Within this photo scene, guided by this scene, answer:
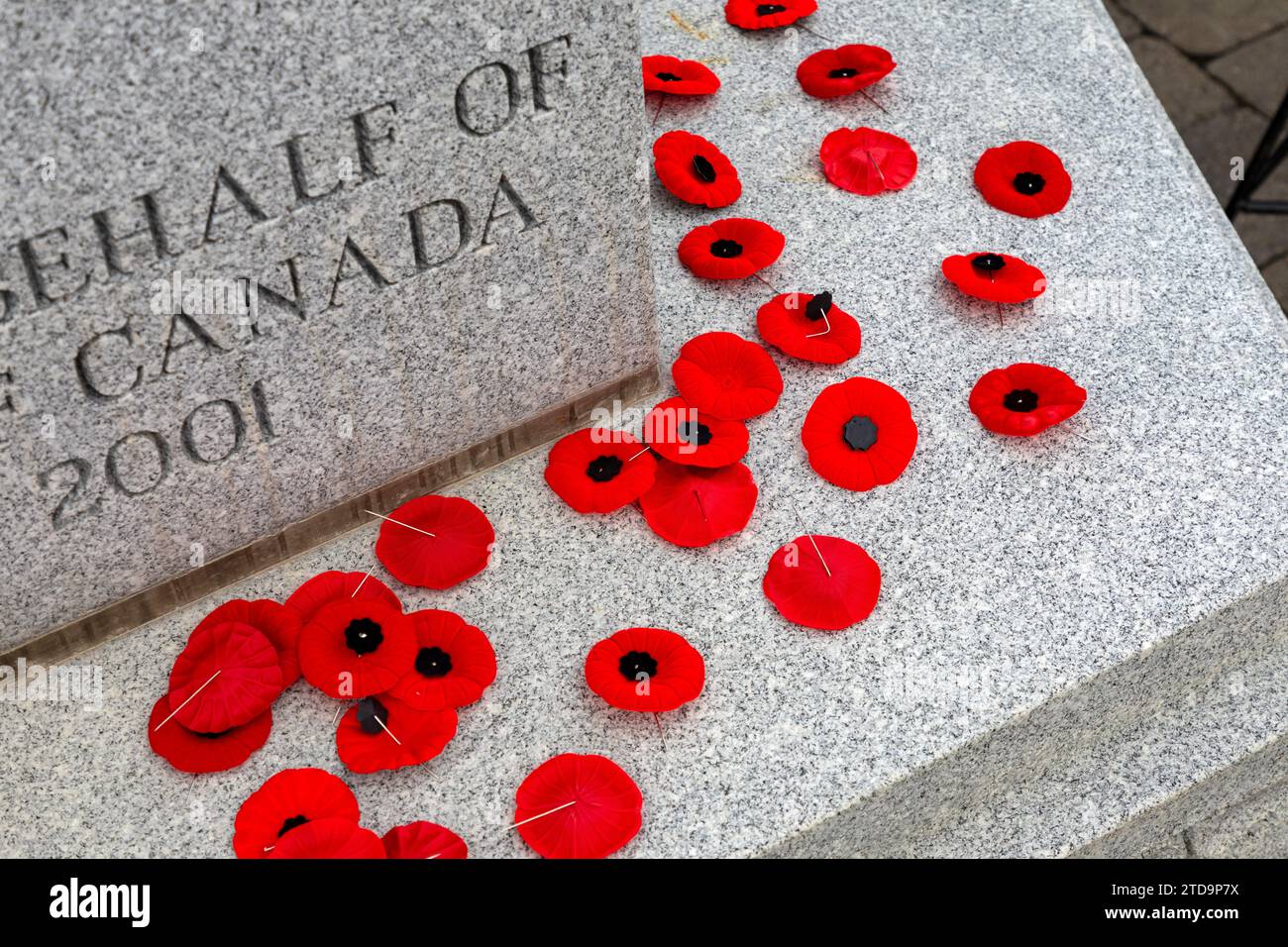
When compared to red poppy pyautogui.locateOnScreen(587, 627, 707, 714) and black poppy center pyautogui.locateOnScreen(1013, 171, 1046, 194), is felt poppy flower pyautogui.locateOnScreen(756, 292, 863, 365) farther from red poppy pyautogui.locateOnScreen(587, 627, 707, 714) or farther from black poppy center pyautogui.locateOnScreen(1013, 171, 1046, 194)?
red poppy pyautogui.locateOnScreen(587, 627, 707, 714)

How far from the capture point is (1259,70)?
480 cm

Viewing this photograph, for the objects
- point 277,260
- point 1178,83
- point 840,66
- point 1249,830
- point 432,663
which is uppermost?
point 277,260

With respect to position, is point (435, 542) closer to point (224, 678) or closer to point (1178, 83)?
point (224, 678)

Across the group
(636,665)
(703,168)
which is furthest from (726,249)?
(636,665)

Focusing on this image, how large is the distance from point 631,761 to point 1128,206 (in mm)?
1702

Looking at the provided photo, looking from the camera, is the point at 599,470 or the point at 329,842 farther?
the point at 599,470

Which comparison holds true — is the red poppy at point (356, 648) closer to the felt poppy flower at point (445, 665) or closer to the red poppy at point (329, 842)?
the felt poppy flower at point (445, 665)

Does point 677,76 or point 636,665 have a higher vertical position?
point 677,76

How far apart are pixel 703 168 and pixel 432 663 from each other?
128cm

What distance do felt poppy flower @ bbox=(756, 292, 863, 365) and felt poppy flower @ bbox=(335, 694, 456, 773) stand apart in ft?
3.28

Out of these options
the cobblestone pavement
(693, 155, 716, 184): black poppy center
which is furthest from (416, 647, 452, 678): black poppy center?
the cobblestone pavement

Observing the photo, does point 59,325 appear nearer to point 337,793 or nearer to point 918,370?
point 337,793

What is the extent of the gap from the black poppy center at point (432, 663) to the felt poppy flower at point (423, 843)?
0.26 m

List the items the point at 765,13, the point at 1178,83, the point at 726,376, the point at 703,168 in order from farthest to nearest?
the point at 1178,83 → the point at 765,13 → the point at 703,168 → the point at 726,376
